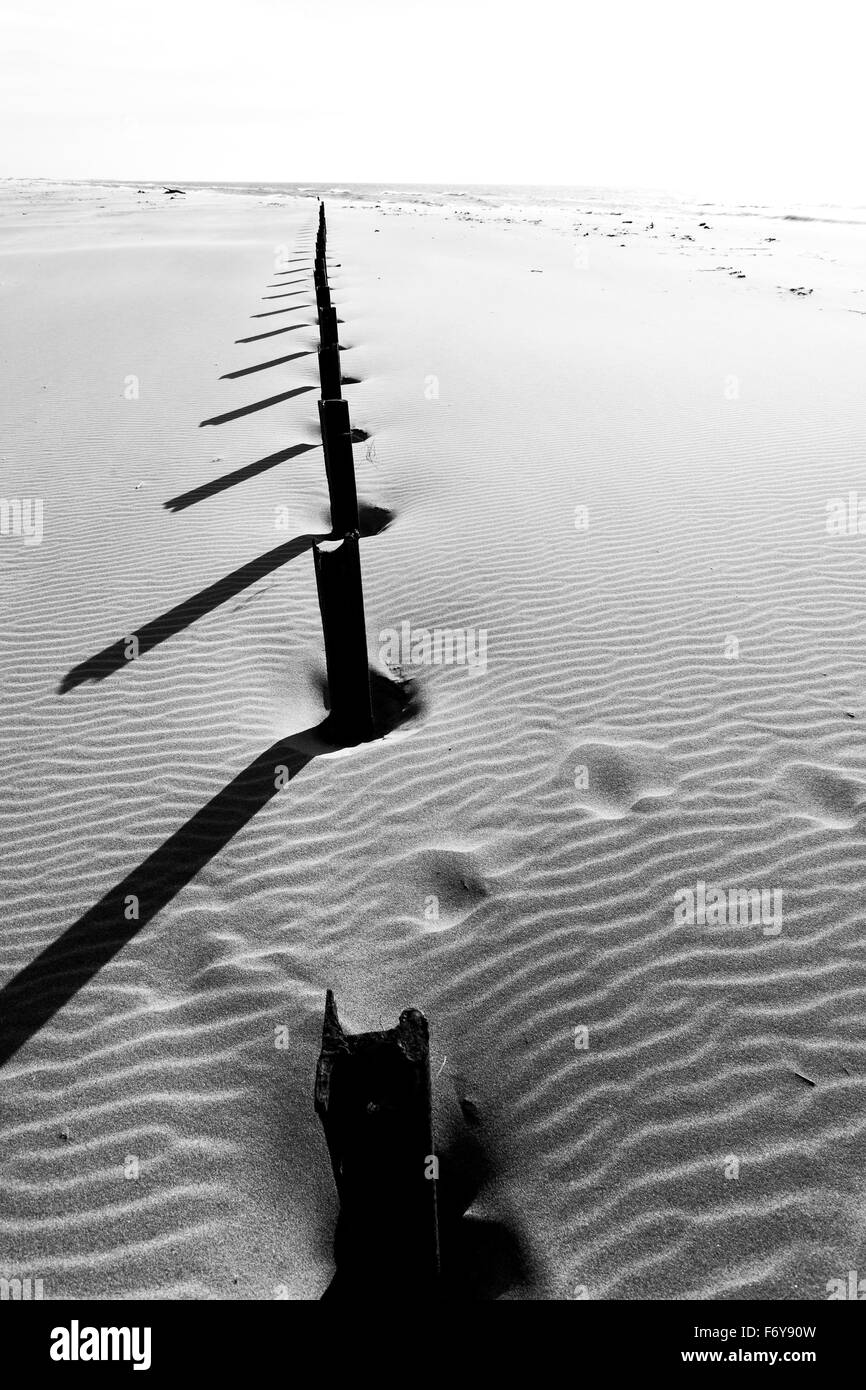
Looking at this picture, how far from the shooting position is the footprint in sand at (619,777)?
478 cm

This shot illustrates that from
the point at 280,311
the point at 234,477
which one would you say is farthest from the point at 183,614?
the point at 280,311

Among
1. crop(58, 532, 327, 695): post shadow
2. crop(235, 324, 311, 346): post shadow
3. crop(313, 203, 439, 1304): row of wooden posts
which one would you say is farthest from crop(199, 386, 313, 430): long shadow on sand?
crop(313, 203, 439, 1304): row of wooden posts

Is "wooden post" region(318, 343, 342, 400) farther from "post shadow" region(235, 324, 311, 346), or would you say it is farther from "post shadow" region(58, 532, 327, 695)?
"post shadow" region(235, 324, 311, 346)

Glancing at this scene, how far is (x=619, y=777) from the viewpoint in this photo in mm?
4996

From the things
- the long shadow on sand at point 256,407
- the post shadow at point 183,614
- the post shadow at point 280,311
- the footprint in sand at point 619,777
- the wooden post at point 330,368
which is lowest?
the footprint in sand at point 619,777

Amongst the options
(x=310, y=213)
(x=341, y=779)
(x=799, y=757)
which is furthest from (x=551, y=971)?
(x=310, y=213)

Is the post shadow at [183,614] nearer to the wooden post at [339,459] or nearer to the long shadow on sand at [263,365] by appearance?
the wooden post at [339,459]

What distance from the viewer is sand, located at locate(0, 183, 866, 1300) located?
311 cm

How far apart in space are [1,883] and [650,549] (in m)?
5.65

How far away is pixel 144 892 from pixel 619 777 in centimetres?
256

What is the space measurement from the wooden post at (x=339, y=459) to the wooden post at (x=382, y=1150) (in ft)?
17.4

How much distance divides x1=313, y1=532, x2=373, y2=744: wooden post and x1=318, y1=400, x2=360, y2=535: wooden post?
199cm

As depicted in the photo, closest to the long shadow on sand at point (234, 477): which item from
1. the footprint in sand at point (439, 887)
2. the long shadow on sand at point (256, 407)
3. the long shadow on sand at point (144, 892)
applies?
the long shadow on sand at point (256, 407)
